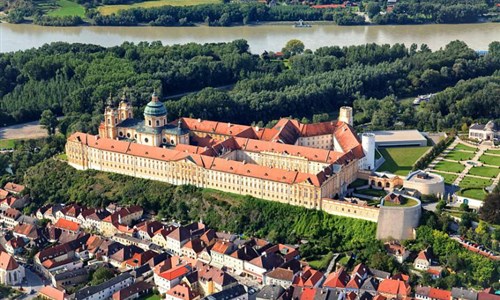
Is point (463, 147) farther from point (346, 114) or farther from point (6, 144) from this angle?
point (6, 144)

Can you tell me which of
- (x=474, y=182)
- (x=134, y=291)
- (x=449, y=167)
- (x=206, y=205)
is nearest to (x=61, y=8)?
(x=206, y=205)

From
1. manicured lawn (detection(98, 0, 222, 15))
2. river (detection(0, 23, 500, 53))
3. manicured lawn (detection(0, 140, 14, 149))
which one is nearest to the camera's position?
manicured lawn (detection(0, 140, 14, 149))

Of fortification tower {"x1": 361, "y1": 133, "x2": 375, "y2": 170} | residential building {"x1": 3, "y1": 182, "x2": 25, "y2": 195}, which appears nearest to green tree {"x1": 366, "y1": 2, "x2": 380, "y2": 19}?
fortification tower {"x1": 361, "y1": 133, "x2": 375, "y2": 170}

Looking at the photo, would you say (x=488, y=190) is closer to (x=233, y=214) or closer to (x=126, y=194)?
(x=233, y=214)

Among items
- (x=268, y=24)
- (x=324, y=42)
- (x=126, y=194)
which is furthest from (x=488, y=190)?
(x=268, y=24)

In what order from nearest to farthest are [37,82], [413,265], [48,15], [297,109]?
[413,265], [297,109], [37,82], [48,15]

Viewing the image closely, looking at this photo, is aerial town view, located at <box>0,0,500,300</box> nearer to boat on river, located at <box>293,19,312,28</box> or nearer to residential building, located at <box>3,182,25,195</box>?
residential building, located at <box>3,182,25,195</box>

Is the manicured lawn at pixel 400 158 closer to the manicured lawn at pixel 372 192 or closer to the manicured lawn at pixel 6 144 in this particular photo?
the manicured lawn at pixel 372 192
